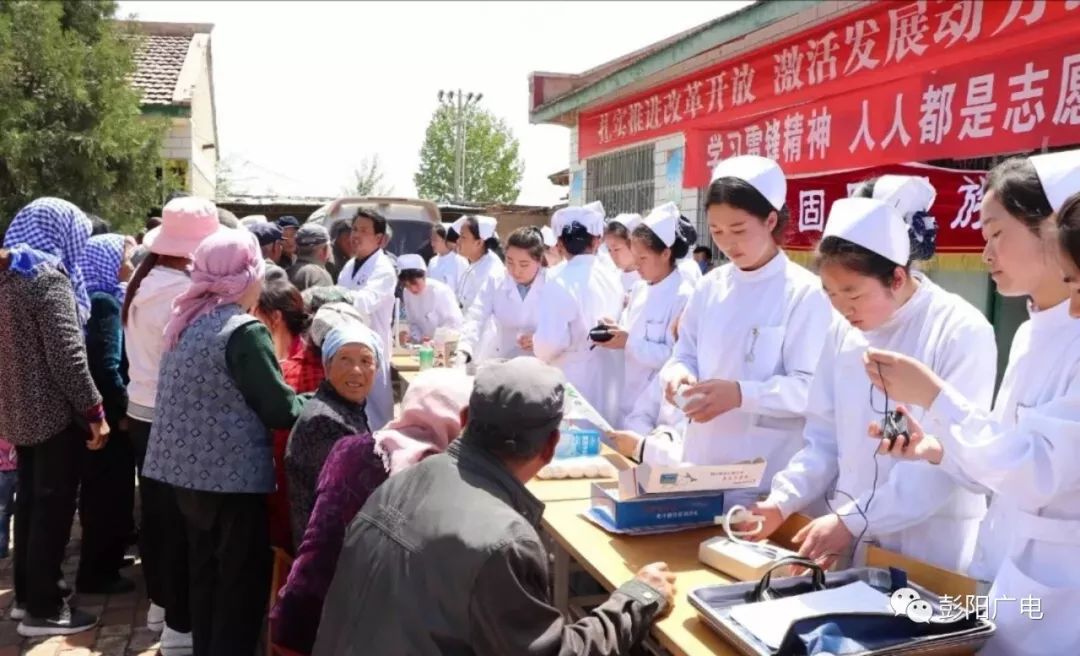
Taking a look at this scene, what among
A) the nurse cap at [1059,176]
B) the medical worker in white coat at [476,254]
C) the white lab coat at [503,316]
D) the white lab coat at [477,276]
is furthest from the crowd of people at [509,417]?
the medical worker in white coat at [476,254]

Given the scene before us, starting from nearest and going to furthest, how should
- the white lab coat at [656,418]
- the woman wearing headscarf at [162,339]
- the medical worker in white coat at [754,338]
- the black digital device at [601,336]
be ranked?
the medical worker in white coat at [754,338] < the white lab coat at [656,418] < the woman wearing headscarf at [162,339] < the black digital device at [601,336]

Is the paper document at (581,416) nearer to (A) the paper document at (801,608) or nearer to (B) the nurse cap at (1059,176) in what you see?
(A) the paper document at (801,608)

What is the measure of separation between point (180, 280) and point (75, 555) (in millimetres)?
2120

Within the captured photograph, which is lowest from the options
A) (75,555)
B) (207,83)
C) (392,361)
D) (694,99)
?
(75,555)

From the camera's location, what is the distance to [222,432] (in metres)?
2.77

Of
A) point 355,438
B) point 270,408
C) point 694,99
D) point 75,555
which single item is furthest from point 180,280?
point 694,99

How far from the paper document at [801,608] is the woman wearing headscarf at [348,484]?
0.85 m

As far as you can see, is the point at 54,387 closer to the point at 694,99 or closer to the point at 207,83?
the point at 694,99

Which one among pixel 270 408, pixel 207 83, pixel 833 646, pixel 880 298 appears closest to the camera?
pixel 833 646

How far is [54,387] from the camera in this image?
136 inches

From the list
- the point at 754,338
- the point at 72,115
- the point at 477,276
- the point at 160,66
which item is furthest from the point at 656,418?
the point at 160,66

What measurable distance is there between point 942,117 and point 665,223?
215 cm

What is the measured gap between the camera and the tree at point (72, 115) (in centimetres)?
845

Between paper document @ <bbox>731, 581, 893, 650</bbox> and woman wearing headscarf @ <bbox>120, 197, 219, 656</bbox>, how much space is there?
7.77ft
